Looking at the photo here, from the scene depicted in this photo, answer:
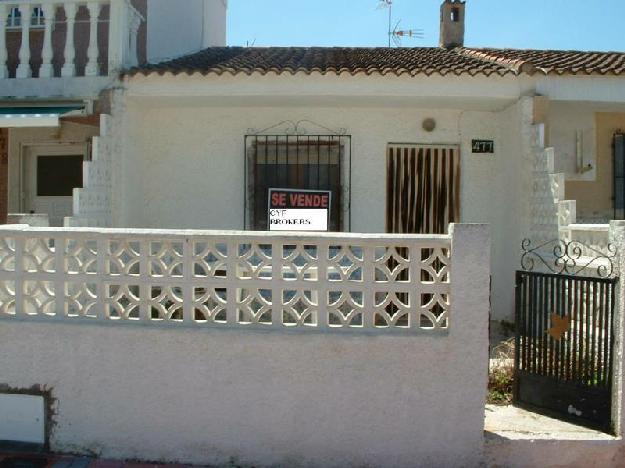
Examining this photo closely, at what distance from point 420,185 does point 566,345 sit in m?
4.28

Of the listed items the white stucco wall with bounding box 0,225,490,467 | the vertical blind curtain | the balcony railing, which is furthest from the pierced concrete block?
the vertical blind curtain

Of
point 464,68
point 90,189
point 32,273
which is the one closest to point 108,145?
point 90,189

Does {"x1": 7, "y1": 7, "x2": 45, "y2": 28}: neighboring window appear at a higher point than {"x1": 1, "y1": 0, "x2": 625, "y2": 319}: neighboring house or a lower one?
higher

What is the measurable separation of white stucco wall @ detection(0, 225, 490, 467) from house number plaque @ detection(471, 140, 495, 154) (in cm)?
456

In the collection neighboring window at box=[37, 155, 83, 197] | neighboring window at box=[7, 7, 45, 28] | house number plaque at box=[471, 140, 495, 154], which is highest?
neighboring window at box=[7, 7, 45, 28]

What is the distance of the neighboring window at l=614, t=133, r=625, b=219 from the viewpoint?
8773mm

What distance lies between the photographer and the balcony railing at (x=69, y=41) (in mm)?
7730

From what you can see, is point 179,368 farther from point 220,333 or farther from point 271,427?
point 271,427

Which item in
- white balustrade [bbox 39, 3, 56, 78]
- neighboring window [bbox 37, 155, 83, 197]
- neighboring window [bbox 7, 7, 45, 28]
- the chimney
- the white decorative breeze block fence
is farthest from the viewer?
the chimney

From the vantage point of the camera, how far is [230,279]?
14.3 ft

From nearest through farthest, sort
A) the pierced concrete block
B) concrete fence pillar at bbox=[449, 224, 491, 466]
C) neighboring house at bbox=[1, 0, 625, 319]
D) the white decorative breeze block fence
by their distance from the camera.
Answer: concrete fence pillar at bbox=[449, 224, 491, 466] < the white decorative breeze block fence < the pierced concrete block < neighboring house at bbox=[1, 0, 625, 319]

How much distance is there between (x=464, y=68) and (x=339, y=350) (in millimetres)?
4851

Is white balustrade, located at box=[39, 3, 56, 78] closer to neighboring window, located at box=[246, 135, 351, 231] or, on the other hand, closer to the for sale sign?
neighboring window, located at box=[246, 135, 351, 231]

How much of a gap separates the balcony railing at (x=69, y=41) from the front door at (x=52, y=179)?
1255mm
